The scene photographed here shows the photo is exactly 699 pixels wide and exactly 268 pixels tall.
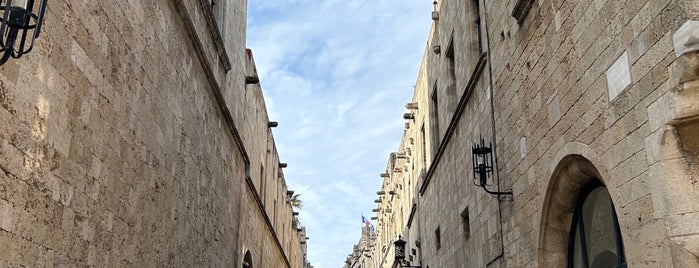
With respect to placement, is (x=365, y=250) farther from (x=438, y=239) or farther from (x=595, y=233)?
(x=595, y=233)

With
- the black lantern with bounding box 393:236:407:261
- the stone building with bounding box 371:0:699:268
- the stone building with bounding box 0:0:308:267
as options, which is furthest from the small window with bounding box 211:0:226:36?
the black lantern with bounding box 393:236:407:261

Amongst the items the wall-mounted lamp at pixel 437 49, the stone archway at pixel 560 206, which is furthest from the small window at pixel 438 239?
the stone archway at pixel 560 206

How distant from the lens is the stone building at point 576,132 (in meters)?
3.93

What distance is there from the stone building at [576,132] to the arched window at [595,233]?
0.01 m

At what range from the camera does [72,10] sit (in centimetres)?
452

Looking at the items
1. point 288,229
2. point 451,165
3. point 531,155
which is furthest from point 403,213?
point 531,155

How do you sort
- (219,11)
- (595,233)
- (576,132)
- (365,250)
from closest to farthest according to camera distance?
(576,132) → (595,233) → (219,11) → (365,250)

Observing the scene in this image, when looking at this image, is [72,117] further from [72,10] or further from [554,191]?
[554,191]

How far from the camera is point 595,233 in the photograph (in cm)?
575

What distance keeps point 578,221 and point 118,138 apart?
425cm

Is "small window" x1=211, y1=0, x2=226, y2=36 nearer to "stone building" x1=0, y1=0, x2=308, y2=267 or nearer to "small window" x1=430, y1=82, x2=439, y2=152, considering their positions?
"stone building" x1=0, y1=0, x2=308, y2=267

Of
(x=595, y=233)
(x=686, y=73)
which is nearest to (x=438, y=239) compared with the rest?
(x=595, y=233)

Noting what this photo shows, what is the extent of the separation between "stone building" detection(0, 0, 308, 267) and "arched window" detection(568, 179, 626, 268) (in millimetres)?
4100

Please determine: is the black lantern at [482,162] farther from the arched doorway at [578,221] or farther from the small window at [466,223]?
the small window at [466,223]
